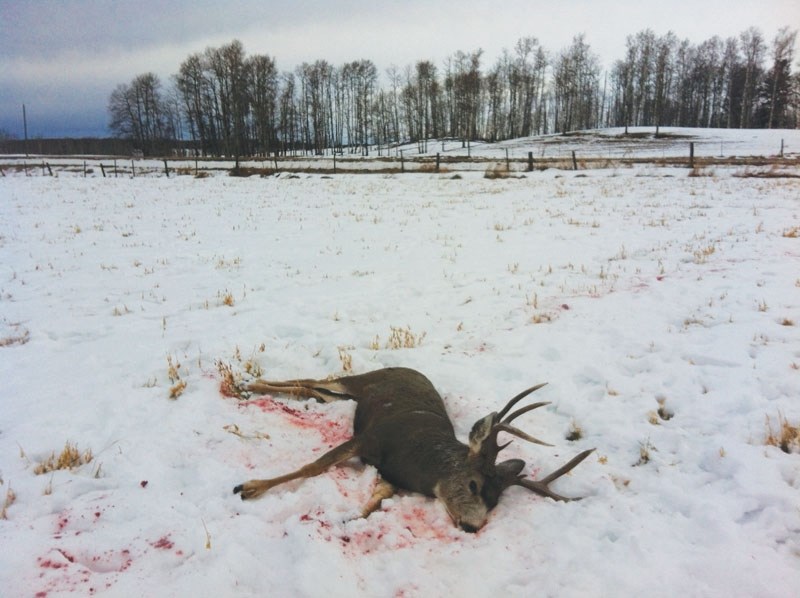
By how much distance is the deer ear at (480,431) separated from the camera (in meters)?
2.93

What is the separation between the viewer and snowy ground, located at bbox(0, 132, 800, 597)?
2.61 m

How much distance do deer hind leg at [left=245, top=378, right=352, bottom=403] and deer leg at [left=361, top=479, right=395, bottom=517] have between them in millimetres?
1324

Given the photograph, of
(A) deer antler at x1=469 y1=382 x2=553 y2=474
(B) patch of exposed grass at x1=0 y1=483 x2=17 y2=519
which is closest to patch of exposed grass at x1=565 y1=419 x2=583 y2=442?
(A) deer antler at x1=469 y1=382 x2=553 y2=474

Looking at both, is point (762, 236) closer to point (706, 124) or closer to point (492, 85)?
point (492, 85)

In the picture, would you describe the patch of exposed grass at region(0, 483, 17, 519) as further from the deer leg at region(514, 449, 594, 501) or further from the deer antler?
the deer leg at region(514, 449, 594, 501)

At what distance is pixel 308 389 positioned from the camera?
4.70 meters

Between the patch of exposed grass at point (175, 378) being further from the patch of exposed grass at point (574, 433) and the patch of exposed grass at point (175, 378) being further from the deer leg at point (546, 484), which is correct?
the patch of exposed grass at point (574, 433)

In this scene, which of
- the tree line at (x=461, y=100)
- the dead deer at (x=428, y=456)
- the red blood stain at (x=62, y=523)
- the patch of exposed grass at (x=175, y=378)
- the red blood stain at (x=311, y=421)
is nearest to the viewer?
the red blood stain at (x=62, y=523)

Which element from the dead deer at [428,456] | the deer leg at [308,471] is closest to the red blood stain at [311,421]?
the dead deer at [428,456]

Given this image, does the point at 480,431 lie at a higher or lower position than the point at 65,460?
higher

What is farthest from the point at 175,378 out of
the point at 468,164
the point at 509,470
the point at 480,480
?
the point at 468,164

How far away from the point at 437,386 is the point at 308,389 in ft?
4.33

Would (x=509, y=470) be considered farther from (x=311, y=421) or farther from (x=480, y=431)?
(x=311, y=421)

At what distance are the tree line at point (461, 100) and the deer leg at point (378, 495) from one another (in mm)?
73926
